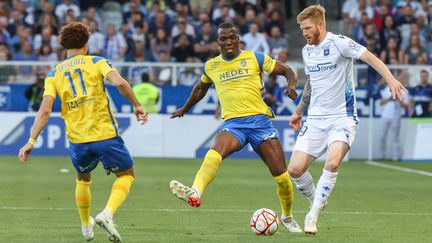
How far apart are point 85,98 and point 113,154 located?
1.96 ft

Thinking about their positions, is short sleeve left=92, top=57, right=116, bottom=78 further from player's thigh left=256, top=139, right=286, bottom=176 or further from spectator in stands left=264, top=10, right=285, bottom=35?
spectator in stands left=264, top=10, right=285, bottom=35

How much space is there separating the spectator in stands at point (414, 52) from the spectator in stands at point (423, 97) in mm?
1789

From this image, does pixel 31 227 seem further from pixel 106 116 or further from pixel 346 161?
pixel 346 161

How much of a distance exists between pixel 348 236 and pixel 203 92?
2444mm

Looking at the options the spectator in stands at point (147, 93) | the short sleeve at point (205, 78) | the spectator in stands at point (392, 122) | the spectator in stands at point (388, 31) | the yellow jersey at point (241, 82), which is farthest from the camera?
the spectator in stands at point (388, 31)

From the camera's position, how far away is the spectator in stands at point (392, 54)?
2775 centimetres

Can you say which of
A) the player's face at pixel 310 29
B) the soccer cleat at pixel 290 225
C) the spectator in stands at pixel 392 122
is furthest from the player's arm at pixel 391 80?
the spectator in stands at pixel 392 122

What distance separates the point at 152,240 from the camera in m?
11.1

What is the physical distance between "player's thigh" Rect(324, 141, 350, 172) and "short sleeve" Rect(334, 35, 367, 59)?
0.91 meters

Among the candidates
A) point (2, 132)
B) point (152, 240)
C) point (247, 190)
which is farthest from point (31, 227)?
point (2, 132)

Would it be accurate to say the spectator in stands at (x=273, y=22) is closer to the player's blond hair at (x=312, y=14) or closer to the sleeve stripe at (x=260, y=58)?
the sleeve stripe at (x=260, y=58)

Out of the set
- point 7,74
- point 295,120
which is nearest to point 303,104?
point 295,120

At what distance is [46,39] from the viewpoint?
27.5 metres

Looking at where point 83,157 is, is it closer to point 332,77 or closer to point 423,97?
point 332,77
